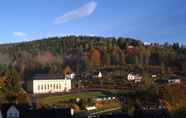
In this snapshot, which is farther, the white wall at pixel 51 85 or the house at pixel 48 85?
the white wall at pixel 51 85

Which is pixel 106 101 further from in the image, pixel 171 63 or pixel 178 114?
pixel 171 63

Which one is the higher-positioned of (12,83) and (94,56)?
(94,56)

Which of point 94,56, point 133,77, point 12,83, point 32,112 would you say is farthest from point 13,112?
point 94,56

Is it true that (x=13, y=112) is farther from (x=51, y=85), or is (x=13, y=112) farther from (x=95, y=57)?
(x=95, y=57)

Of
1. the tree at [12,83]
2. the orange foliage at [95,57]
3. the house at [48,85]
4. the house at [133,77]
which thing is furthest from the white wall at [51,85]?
the orange foliage at [95,57]

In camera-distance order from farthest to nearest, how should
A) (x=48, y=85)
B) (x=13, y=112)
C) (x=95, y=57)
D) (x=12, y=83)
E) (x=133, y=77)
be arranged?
1. (x=95, y=57)
2. (x=133, y=77)
3. (x=48, y=85)
4. (x=12, y=83)
5. (x=13, y=112)

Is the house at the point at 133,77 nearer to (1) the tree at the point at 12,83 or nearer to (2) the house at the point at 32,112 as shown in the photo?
(1) the tree at the point at 12,83
